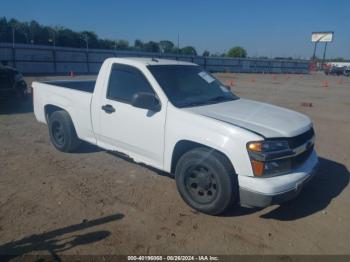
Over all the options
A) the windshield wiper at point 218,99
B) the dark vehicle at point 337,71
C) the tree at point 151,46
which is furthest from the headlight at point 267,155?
the tree at point 151,46

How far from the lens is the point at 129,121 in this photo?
179 inches

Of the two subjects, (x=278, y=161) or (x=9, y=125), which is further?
(x=9, y=125)

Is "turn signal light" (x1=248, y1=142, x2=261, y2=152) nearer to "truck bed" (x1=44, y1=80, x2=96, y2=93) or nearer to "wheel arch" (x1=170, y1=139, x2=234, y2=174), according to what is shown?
"wheel arch" (x1=170, y1=139, x2=234, y2=174)

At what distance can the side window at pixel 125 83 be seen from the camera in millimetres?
4613

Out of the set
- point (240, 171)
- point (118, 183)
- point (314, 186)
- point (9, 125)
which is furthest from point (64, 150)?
point (314, 186)

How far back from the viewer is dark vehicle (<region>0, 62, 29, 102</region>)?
9.50 m

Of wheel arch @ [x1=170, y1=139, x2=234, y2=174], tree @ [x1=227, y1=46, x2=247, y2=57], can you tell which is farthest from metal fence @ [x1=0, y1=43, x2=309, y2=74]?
tree @ [x1=227, y1=46, x2=247, y2=57]

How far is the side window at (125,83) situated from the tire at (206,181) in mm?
1179

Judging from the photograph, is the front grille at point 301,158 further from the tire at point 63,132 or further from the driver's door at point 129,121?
the tire at point 63,132

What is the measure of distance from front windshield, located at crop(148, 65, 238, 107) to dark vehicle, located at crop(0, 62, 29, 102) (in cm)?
672

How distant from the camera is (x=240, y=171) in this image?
3.57m

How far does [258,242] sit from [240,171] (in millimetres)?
774

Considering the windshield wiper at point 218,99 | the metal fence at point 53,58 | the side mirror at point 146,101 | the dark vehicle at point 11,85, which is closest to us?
the side mirror at point 146,101

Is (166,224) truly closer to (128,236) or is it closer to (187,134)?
(128,236)
